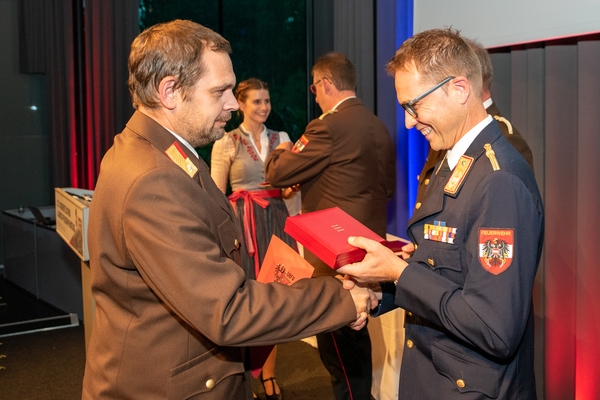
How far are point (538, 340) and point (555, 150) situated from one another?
935mm

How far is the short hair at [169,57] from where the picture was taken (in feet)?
5.17

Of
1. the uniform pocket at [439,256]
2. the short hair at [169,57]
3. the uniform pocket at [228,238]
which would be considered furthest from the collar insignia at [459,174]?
the short hair at [169,57]

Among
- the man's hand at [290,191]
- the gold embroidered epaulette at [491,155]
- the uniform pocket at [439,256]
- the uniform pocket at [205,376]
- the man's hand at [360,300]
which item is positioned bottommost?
the uniform pocket at [205,376]

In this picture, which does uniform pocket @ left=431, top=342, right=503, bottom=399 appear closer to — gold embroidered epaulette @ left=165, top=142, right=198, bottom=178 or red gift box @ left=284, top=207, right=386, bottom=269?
red gift box @ left=284, top=207, right=386, bottom=269

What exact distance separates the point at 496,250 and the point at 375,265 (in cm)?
35

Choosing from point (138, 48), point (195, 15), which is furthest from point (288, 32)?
point (138, 48)

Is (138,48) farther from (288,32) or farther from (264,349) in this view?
(288,32)

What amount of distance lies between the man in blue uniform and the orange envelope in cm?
18

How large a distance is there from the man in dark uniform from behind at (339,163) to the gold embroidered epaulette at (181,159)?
1.70 meters

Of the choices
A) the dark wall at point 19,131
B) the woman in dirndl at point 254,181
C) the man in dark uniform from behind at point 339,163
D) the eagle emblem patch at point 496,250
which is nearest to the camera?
the eagle emblem patch at point 496,250

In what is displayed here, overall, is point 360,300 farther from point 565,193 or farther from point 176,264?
point 565,193

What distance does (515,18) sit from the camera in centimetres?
321

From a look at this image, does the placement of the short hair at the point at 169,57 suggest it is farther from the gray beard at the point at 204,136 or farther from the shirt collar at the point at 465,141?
the shirt collar at the point at 465,141

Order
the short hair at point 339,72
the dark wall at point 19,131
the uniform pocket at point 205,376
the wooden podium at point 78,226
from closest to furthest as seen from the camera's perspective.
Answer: the uniform pocket at point 205,376, the wooden podium at point 78,226, the short hair at point 339,72, the dark wall at point 19,131
